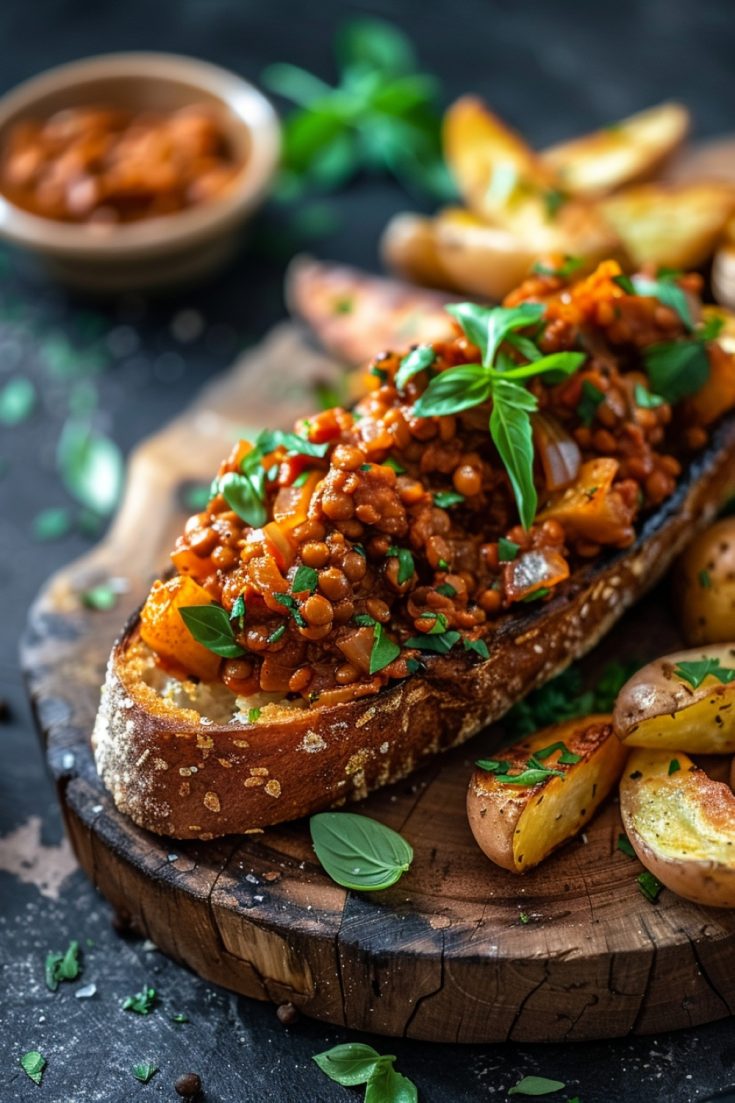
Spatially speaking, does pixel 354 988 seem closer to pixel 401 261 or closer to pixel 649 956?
pixel 649 956

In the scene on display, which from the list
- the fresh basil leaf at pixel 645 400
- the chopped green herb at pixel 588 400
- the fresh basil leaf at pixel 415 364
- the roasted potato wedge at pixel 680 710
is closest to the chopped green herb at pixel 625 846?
the roasted potato wedge at pixel 680 710

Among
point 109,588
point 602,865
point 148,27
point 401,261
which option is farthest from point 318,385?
point 148,27

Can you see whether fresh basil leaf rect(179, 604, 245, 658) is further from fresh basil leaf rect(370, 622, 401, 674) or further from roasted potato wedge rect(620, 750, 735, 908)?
roasted potato wedge rect(620, 750, 735, 908)

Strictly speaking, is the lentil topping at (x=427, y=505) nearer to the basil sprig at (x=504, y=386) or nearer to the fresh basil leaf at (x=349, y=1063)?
the basil sprig at (x=504, y=386)

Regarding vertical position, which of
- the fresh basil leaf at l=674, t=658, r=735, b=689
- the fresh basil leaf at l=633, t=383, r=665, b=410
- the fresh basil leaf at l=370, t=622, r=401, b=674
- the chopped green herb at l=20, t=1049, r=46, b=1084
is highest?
the fresh basil leaf at l=633, t=383, r=665, b=410

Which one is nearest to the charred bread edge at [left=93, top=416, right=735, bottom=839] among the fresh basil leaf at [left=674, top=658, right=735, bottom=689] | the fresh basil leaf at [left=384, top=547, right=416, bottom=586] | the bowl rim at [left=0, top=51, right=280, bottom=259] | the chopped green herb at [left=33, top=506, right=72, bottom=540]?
the fresh basil leaf at [left=384, top=547, right=416, bottom=586]

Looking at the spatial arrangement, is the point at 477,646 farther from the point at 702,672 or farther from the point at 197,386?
the point at 197,386
